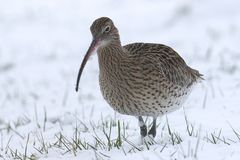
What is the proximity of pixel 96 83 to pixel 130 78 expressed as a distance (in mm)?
5407

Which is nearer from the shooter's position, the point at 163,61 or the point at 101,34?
the point at 101,34

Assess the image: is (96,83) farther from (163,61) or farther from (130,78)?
(130,78)

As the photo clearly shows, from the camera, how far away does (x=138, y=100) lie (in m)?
6.32

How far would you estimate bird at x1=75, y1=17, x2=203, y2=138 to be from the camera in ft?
20.7

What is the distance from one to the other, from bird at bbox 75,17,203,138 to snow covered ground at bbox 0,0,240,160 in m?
0.23

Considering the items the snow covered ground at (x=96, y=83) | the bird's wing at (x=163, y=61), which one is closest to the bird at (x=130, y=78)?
the bird's wing at (x=163, y=61)

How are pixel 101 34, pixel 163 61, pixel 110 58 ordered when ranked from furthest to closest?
pixel 163 61 < pixel 110 58 < pixel 101 34

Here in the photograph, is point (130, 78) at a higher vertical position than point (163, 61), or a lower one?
lower

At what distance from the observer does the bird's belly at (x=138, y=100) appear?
6324 millimetres

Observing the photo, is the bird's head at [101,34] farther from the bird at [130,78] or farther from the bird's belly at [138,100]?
the bird's belly at [138,100]

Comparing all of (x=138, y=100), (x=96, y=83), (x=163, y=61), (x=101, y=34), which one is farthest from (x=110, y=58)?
(x=96, y=83)

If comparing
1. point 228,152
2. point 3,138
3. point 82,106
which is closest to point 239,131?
point 228,152

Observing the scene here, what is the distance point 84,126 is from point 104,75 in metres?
1.17

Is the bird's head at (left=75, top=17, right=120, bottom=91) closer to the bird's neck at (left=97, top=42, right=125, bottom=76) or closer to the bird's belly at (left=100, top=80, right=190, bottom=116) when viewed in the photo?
the bird's neck at (left=97, top=42, right=125, bottom=76)
